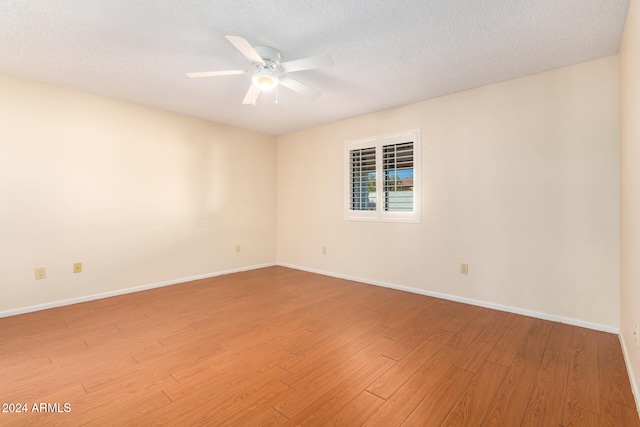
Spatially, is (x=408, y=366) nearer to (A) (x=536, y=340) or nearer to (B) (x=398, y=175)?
(A) (x=536, y=340)

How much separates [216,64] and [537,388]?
342 cm

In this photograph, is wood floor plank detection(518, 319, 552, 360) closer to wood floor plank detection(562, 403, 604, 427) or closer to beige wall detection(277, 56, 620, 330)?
beige wall detection(277, 56, 620, 330)

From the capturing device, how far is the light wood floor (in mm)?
1474

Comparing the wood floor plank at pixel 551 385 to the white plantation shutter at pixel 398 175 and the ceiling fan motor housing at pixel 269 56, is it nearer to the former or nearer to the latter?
the white plantation shutter at pixel 398 175

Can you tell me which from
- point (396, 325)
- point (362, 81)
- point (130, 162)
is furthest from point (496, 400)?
point (130, 162)

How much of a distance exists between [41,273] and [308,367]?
3.08 meters

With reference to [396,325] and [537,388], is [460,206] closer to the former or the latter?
[396,325]

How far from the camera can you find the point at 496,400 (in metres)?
1.58

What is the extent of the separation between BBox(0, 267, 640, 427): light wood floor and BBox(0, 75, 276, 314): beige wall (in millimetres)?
564

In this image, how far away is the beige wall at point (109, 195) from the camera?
113 inches

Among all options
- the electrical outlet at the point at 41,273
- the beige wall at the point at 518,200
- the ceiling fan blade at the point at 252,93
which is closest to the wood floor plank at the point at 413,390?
the beige wall at the point at 518,200

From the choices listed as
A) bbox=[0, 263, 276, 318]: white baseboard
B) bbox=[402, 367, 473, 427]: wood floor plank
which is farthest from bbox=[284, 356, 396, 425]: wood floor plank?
bbox=[0, 263, 276, 318]: white baseboard

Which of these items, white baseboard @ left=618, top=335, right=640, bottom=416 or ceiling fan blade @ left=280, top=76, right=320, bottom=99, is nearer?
white baseboard @ left=618, top=335, right=640, bottom=416

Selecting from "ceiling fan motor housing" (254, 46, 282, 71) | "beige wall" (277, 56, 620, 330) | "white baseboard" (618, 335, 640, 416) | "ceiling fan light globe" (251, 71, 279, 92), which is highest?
"ceiling fan motor housing" (254, 46, 282, 71)
